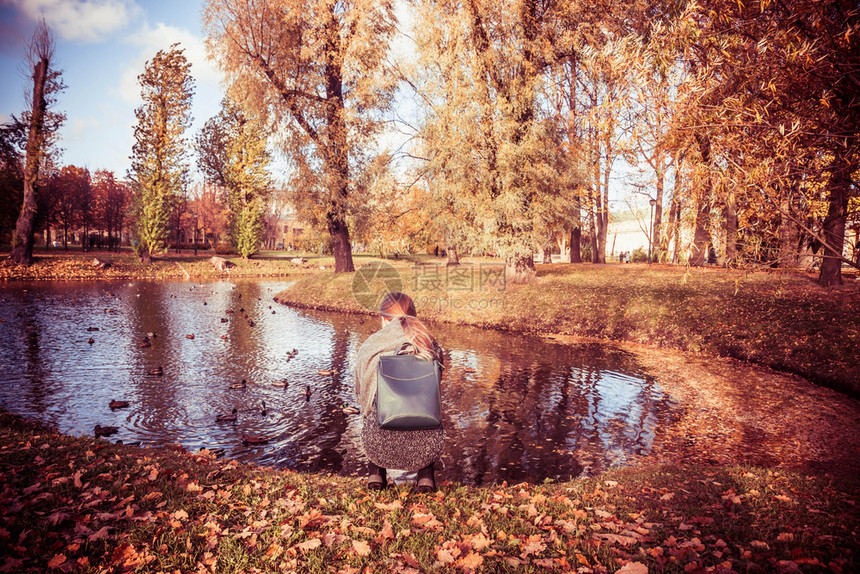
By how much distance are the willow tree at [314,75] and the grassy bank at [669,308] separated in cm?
612

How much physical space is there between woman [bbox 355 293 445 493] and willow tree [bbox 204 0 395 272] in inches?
837

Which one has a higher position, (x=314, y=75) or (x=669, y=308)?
(x=314, y=75)

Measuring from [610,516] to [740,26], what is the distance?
696 centimetres

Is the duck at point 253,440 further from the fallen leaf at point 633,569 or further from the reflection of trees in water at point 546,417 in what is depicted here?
the fallen leaf at point 633,569

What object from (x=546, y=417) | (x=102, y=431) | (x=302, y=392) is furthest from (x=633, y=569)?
(x=302, y=392)

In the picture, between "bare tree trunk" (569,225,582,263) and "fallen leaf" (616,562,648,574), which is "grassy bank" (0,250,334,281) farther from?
"fallen leaf" (616,562,648,574)

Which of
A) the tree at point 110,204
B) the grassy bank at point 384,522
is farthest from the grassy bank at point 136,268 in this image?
the grassy bank at point 384,522

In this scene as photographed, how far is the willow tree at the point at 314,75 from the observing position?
24.4 m

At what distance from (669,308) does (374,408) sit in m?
16.0

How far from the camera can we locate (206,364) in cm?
1268

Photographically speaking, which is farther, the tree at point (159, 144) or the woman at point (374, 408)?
the tree at point (159, 144)

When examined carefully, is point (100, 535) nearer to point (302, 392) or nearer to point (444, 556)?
point (444, 556)

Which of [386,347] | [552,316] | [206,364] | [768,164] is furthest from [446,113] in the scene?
[386,347]

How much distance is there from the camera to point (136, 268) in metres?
39.6
